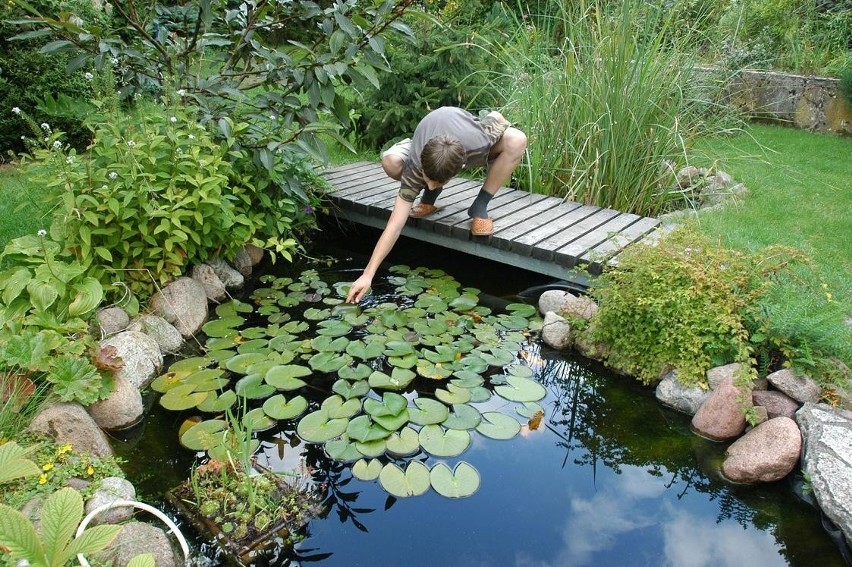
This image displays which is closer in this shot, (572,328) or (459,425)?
(459,425)

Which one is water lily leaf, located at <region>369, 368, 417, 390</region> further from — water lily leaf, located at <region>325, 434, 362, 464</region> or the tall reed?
the tall reed

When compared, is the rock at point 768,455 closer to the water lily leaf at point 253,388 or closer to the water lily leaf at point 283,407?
the water lily leaf at point 283,407

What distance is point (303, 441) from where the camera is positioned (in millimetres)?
2625

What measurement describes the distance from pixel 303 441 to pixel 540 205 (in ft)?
8.39

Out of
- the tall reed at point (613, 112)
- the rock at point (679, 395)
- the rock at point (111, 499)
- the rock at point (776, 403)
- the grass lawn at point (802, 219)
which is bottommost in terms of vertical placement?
the rock at point (679, 395)

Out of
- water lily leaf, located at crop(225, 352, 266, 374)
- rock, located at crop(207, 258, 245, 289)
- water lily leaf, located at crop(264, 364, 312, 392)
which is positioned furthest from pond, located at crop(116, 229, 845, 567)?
rock, located at crop(207, 258, 245, 289)

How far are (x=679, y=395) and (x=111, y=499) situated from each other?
2.34 meters

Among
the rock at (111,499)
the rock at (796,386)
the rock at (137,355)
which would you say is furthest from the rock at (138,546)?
the rock at (796,386)

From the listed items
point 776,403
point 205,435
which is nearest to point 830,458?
point 776,403

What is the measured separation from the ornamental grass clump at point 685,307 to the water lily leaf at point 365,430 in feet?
4.07

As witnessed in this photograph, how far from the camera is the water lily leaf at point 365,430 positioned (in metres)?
2.58

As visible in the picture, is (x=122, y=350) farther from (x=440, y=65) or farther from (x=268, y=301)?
(x=440, y=65)

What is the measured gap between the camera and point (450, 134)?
134 inches

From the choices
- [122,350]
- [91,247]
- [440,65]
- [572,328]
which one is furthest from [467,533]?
[440,65]
